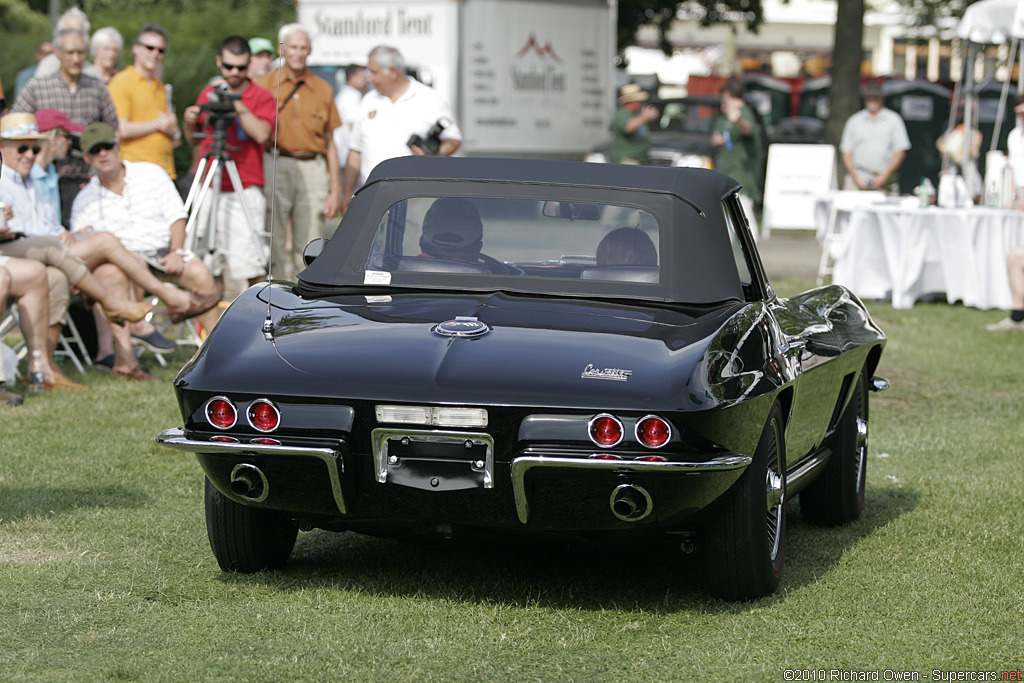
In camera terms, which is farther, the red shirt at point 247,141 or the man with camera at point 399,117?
the man with camera at point 399,117

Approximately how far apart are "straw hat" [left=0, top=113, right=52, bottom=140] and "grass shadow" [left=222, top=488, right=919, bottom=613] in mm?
4234

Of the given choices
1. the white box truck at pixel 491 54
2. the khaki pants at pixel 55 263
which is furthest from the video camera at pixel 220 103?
the white box truck at pixel 491 54

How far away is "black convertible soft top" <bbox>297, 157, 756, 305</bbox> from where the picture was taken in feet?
16.7

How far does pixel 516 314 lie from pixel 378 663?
1246mm

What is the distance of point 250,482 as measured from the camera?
179 inches

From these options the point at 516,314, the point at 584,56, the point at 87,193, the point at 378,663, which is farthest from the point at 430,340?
the point at 584,56

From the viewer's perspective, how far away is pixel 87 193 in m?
9.79

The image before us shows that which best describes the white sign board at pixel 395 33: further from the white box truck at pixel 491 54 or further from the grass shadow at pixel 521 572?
the grass shadow at pixel 521 572

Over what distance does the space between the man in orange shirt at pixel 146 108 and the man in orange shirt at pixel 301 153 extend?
781mm

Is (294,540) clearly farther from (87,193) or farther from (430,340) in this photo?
(87,193)

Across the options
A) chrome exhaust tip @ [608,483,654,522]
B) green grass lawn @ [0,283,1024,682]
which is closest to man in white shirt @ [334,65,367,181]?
green grass lawn @ [0,283,1024,682]

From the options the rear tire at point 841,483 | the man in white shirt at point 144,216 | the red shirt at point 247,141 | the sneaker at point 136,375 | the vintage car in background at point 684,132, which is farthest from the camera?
the vintage car in background at point 684,132

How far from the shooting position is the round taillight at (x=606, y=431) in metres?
4.28

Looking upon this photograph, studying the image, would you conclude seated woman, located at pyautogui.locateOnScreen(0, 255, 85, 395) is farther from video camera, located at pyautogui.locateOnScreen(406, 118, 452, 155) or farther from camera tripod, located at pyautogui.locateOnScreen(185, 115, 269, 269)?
video camera, located at pyautogui.locateOnScreen(406, 118, 452, 155)
